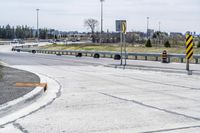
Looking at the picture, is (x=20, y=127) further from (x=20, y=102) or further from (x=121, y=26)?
(x=121, y=26)

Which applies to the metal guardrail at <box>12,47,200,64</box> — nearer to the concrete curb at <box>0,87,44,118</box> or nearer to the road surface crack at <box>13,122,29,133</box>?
the concrete curb at <box>0,87,44,118</box>

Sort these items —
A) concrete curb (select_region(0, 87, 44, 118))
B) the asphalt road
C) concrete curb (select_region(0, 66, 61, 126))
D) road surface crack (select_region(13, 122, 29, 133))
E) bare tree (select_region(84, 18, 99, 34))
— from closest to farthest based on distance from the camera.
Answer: road surface crack (select_region(13, 122, 29, 133)) < the asphalt road < concrete curb (select_region(0, 66, 61, 126)) < concrete curb (select_region(0, 87, 44, 118)) < bare tree (select_region(84, 18, 99, 34))

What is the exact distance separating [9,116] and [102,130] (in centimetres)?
239

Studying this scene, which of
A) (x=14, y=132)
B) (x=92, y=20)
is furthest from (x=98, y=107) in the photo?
(x=92, y=20)

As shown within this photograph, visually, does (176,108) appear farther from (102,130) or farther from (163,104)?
(102,130)

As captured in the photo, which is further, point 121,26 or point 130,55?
point 130,55

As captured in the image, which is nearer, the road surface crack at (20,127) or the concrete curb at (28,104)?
the road surface crack at (20,127)

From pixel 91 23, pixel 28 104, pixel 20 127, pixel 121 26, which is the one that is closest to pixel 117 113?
pixel 20 127

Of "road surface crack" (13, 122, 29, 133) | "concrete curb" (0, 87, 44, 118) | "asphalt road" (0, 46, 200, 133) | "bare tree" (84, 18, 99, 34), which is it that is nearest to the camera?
"road surface crack" (13, 122, 29, 133)

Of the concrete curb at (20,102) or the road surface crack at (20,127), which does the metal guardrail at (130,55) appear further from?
the road surface crack at (20,127)

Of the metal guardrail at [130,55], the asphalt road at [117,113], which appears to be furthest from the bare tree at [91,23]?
the asphalt road at [117,113]

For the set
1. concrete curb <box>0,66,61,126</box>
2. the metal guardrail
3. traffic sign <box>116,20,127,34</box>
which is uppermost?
traffic sign <box>116,20,127,34</box>

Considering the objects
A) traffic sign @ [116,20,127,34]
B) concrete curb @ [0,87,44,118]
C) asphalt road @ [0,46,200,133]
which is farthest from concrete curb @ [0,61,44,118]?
traffic sign @ [116,20,127,34]

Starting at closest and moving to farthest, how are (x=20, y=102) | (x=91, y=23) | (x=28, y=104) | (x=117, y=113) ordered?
(x=117, y=113), (x=20, y=102), (x=28, y=104), (x=91, y=23)
